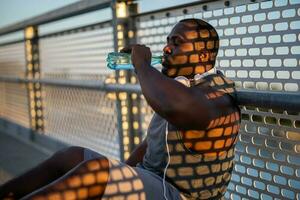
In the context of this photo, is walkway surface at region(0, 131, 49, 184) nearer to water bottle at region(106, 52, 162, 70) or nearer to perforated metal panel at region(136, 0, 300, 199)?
water bottle at region(106, 52, 162, 70)

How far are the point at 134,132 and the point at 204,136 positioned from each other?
1523mm

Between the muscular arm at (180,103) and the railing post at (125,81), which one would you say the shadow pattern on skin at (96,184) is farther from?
the railing post at (125,81)

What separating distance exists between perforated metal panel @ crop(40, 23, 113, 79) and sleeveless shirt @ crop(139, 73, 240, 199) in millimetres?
1856

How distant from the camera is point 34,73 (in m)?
6.41

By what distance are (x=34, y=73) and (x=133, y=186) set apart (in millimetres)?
4525

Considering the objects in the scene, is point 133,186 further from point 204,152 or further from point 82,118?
point 82,118

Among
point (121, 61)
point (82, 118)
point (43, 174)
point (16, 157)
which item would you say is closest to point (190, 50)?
point (121, 61)

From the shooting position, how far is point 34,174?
8.44 feet

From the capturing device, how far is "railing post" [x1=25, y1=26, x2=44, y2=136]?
6383 mm

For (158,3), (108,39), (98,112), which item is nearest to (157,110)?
(158,3)

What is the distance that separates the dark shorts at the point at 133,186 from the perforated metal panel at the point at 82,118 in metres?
1.91

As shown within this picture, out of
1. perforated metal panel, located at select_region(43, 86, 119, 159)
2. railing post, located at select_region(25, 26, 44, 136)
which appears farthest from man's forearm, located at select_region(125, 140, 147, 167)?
railing post, located at select_region(25, 26, 44, 136)

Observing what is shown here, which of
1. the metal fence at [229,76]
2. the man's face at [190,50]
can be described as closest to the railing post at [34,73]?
the metal fence at [229,76]

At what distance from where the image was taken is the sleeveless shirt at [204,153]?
7.42 feet
